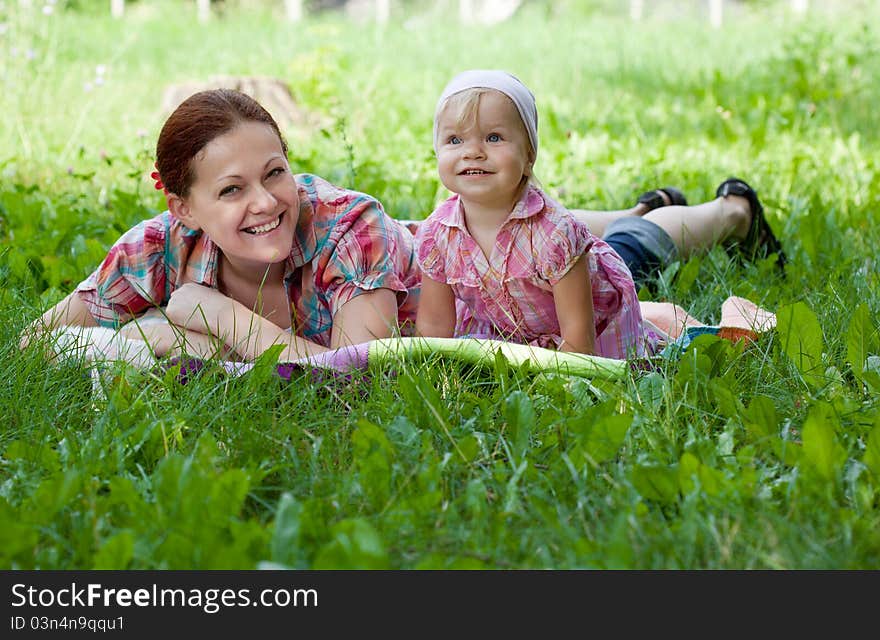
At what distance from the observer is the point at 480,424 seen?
7.73ft

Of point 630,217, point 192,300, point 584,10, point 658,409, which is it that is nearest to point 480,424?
point 658,409

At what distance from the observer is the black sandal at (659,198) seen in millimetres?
4164

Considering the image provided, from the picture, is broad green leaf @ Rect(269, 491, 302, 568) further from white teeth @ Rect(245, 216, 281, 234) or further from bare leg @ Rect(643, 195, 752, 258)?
bare leg @ Rect(643, 195, 752, 258)

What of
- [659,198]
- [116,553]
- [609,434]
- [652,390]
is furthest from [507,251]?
[659,198]

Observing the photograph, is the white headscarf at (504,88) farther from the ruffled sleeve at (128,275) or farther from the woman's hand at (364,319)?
the ruffled sleeve at (128,275)

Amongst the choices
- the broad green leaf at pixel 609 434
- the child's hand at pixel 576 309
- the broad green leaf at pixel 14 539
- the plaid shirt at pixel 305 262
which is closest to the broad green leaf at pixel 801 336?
the child's hand at pixel 576 309

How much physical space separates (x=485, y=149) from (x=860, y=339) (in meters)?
1.03

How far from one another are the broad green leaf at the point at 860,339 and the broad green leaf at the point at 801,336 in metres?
0.07

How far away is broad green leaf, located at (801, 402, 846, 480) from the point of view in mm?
1987

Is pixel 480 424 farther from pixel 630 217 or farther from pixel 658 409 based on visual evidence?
pixel 630 217

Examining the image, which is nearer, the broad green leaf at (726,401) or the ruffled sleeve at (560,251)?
the broad green leaf at (726,401)

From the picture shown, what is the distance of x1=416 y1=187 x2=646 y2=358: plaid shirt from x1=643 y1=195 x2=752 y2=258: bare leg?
85cm

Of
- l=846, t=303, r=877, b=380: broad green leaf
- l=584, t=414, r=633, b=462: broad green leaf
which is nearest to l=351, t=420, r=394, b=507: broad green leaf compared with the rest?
l=584, t=414, r=633, b=462: broad green leaf
